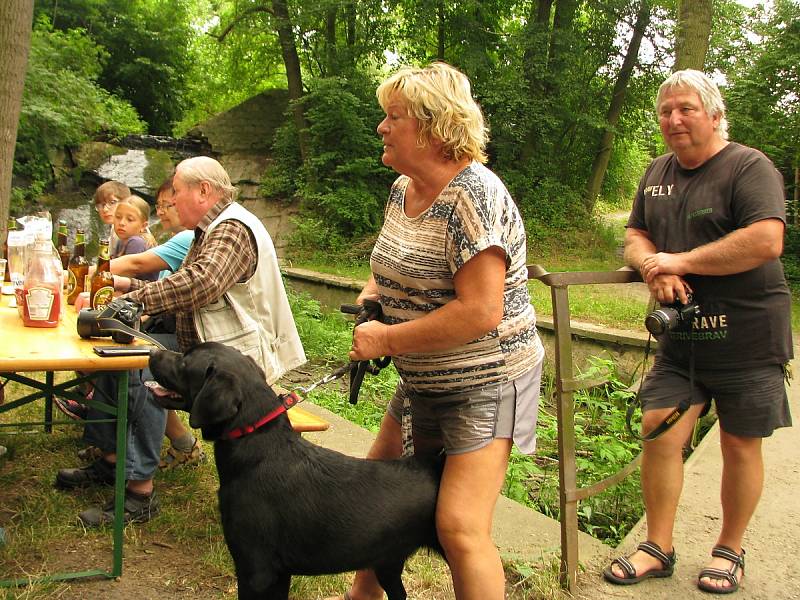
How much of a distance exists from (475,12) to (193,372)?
1554 centimetres

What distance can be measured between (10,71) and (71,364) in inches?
221

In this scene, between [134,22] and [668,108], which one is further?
[134,22]

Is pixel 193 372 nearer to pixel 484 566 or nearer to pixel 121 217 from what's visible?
pixel 484 566

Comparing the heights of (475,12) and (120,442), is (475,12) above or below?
above

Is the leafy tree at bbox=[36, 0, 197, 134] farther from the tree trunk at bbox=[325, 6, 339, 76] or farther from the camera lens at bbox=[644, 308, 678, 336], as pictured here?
the camera lens at bbox=[644, 308, 678, 336]

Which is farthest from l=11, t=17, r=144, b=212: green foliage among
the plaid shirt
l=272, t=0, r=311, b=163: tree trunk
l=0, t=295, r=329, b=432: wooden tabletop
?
the plaid shirt

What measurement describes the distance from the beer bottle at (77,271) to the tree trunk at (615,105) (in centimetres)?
1359

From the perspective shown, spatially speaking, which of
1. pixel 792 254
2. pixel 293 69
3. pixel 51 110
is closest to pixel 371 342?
pixel 51 110

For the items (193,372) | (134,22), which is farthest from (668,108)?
(134,22)

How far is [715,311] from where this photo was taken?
2.70 m

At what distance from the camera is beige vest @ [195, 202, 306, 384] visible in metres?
3.20

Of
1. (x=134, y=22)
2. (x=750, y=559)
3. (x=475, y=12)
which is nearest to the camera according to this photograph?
(x=750, y=559)

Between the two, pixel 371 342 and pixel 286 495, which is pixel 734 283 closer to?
pixel 371 342

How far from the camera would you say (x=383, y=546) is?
2143mm
